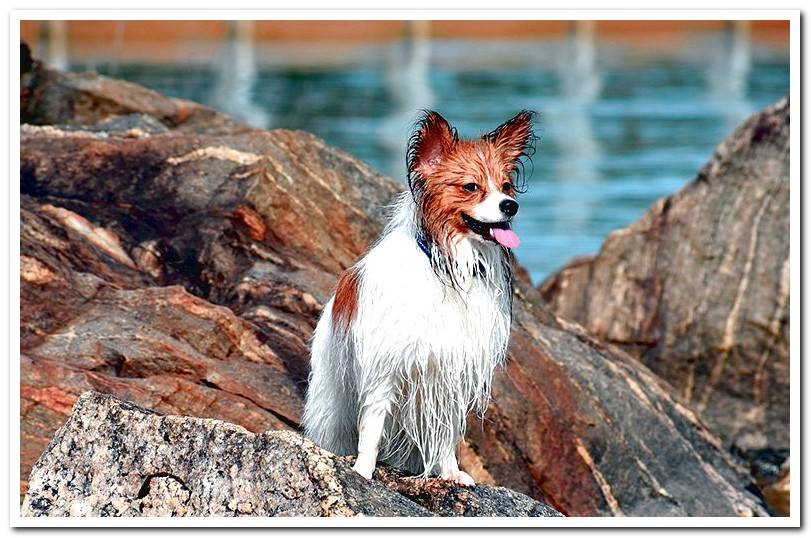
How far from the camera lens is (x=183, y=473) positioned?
7672 millimetres

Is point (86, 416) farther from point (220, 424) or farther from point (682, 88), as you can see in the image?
point (682, 88)

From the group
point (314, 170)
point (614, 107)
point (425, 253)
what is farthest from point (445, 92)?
point (425, 253)

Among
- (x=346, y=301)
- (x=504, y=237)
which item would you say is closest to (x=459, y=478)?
(x=346, y=301)

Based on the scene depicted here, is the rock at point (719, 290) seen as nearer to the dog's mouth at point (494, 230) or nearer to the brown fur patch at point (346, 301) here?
the brown fur patch at point (346, 301)

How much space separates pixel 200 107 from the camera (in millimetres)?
13273

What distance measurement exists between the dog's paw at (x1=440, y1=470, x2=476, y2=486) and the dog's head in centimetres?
130

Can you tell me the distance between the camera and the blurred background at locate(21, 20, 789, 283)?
49.4ft

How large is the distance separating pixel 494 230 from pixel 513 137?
55 cm

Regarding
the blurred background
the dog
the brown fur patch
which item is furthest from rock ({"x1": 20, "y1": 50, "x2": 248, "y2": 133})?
the dog

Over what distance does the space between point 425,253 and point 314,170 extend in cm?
291

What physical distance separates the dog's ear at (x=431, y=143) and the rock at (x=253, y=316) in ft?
6.93

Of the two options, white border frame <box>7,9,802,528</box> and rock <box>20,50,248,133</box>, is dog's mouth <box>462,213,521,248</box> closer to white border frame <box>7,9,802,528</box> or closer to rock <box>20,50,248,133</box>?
white border frame <box>7,9,802,528</box>

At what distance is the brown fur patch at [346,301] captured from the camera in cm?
830
